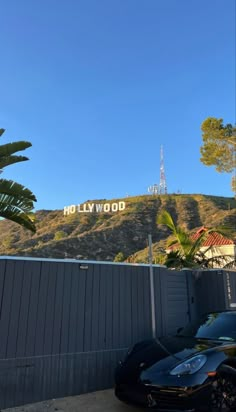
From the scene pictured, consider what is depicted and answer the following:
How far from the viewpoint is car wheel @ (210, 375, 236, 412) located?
193 inches

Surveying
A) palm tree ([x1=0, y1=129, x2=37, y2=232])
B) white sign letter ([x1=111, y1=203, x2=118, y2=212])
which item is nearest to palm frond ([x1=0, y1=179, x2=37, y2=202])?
palm tree ([x1=0, y1=129, x2=37, y2=232])

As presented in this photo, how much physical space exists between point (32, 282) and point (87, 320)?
133 centimetres

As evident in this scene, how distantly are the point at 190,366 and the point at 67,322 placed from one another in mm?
2425

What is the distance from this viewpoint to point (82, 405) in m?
5.75

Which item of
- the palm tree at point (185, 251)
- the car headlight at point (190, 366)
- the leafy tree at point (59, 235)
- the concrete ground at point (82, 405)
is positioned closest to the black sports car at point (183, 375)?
the car headlight at point (190, 366)

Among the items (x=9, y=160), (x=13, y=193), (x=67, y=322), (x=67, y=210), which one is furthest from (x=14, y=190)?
(x=67, y=210)

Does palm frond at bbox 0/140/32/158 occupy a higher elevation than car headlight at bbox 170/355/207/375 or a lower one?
higher

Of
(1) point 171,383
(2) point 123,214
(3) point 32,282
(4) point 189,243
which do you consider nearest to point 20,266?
(3) point 32,282

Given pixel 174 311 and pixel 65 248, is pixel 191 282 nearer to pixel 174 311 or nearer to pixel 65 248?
pixel 174 311

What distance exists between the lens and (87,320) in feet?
22.2

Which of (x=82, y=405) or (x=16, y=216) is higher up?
(x=16, y=216)

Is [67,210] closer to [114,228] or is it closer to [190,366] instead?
[114,228]

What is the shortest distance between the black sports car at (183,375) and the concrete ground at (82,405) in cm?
51

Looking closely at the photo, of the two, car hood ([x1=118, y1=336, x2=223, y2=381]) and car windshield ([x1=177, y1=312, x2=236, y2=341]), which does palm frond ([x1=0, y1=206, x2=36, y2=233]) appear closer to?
car hood ([x1=118, y1=336, x2=223, y2=381])
